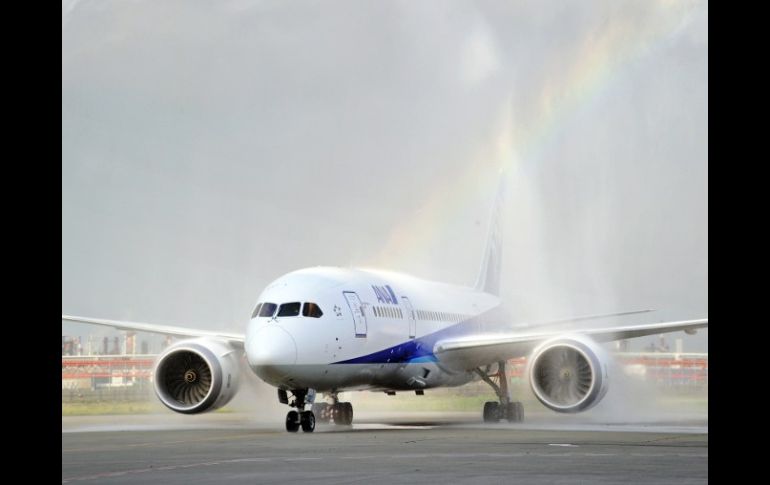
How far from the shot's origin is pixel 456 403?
49219 millimetres

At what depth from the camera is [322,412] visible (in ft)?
107

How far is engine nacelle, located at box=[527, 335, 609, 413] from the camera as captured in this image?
2964cm

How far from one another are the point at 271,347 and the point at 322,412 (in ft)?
24.9

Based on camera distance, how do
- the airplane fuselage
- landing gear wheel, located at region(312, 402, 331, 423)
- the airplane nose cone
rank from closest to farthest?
the airplane nose cone, the airplane fuselage, landing gear wheel, located at region(312, 402, 331, 423)

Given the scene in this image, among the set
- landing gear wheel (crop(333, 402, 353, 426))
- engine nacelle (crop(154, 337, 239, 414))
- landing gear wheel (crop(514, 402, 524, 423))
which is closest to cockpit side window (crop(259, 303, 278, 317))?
engine nacelle (crop(154, 337, 239, 414))

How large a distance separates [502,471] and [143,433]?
45.5 feet

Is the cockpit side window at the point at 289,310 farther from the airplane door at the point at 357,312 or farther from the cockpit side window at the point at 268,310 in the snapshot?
the airplane door at the point at 357,312

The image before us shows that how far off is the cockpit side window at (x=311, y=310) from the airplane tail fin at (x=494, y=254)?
17.8 m

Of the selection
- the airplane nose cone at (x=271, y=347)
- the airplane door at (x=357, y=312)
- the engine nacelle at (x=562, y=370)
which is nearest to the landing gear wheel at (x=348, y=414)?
the airplane door at (x=357, y=312)

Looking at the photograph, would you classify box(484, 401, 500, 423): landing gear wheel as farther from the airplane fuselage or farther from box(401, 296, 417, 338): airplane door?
box(401, 296, 417, 338): airplane door

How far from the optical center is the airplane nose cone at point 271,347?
1001 inches

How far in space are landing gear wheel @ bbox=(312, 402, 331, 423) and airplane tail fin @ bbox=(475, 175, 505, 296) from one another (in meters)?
12.8

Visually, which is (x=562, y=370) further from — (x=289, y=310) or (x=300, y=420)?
(x=289, y=310)
